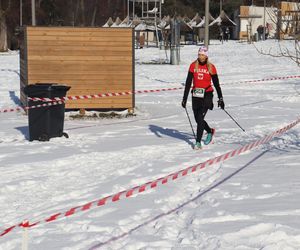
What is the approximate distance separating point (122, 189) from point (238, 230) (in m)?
2.24

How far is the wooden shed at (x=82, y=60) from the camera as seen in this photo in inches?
541

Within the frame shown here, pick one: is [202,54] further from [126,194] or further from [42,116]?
[126,194]

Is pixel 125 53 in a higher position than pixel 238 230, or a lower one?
higher

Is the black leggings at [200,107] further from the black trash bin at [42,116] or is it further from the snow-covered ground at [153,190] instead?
the black trash bin at [42,116]

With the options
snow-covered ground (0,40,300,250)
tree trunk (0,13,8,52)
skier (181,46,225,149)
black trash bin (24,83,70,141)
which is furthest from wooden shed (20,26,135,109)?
tree trunk (0,13,8,52)

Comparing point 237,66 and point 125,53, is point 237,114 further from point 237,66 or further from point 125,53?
point 237,66

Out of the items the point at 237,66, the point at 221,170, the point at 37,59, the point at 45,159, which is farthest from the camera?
the point at 237,66

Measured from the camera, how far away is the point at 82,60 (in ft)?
45.7

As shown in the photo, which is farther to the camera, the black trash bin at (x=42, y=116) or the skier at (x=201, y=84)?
the black trash bin at (x=42, y=116)

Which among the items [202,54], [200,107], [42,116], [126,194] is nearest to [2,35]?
[42,116]

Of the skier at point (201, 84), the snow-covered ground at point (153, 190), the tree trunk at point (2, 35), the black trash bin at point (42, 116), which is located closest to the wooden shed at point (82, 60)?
the snow-covered ground at point (153, 190)

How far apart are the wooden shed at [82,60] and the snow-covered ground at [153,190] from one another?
89 cm

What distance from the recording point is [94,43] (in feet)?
45.7

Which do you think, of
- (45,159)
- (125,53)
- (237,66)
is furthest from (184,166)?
(237,66)
